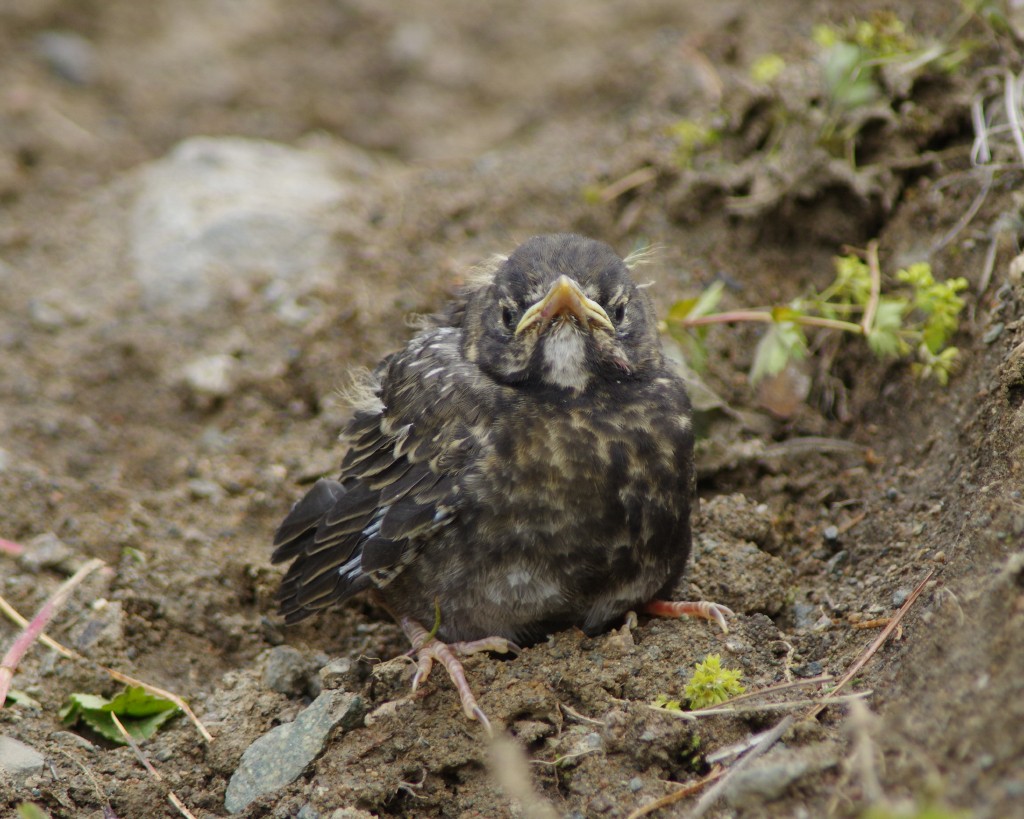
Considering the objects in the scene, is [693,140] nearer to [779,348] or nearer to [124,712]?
[779,348]

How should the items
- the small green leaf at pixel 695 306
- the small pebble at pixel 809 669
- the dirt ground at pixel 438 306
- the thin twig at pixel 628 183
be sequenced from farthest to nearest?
the thin twig at pixel 628 183 → the small green leaf at pixel 695 306 → the small pebble at pixel 809 669 → the dirt ground at pixel 438 306

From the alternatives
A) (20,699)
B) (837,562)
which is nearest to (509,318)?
(837,562)

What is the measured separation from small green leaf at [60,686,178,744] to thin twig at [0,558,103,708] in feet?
0.62

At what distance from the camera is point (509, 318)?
3.32m

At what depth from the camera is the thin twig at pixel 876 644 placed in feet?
8.89

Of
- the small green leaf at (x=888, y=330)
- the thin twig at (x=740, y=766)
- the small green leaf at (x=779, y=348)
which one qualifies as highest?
the small green leaf at (x=888, y=330)

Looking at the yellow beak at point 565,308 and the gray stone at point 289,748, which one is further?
the yellow beak at point 565,308

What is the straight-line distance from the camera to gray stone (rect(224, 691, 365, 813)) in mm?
2982

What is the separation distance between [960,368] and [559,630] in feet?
4.94

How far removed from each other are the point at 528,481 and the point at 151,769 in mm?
1304

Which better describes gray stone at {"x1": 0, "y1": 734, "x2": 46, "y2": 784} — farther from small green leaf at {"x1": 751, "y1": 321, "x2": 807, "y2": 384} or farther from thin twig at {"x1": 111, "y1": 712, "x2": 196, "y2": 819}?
small green leaf at {"x1": 751, "y1": 321, "x2": 807, "y2": 384}

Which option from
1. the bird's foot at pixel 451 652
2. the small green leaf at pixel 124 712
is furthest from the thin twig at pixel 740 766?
the small green leaf at pixel 124 712

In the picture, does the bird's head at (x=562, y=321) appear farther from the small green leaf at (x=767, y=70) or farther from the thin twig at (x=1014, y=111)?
the small green leaf at (x=767, y=70)

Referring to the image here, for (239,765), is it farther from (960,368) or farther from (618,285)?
→ (960,368)
